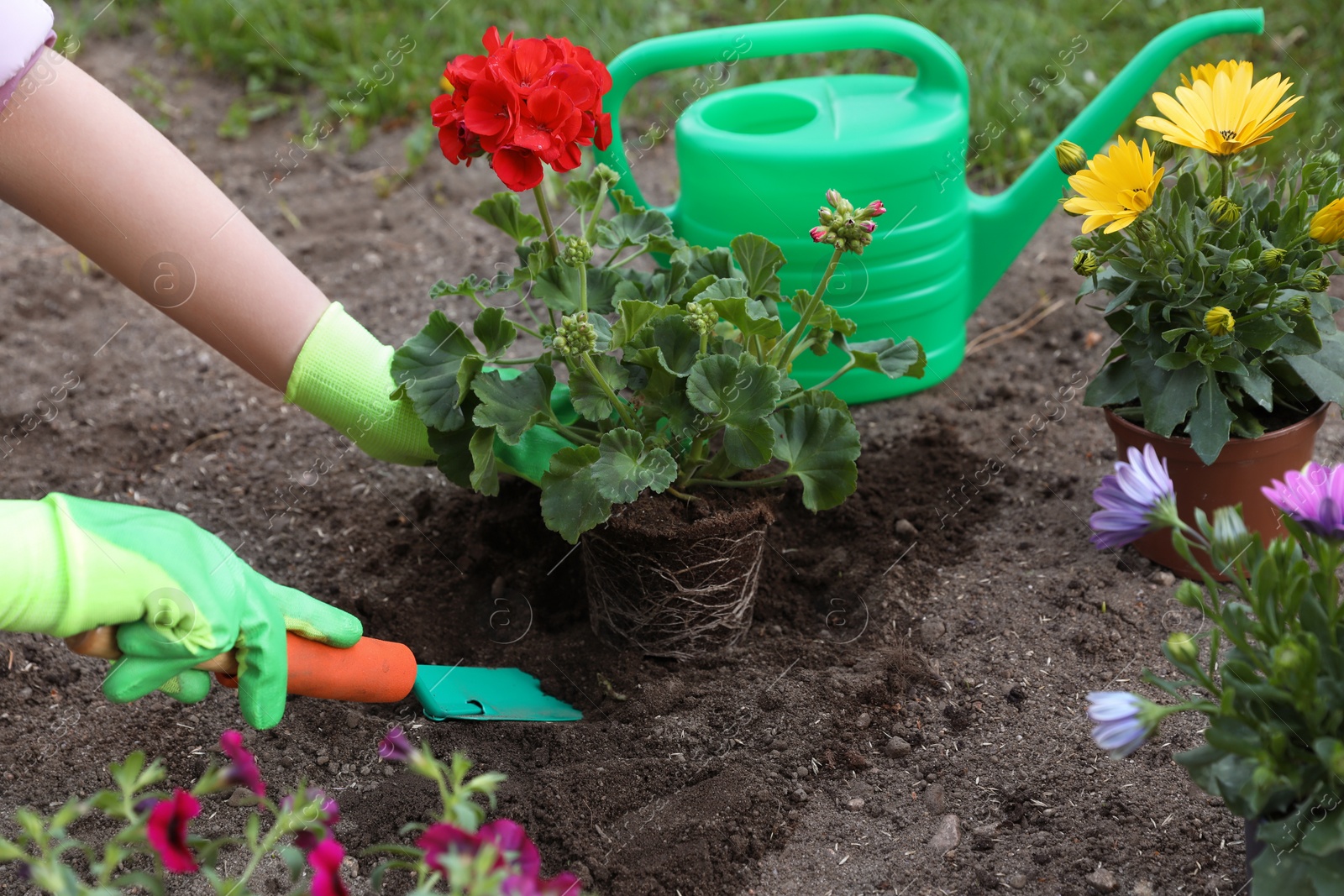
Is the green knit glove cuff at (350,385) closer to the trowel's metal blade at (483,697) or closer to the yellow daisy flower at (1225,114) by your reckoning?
the trowel's metal blade at (483,697)

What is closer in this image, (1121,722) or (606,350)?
(1121,722)

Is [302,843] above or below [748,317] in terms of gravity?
above

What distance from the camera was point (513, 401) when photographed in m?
1.45

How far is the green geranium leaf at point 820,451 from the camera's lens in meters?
1.46

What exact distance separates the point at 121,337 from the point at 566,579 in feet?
4.02

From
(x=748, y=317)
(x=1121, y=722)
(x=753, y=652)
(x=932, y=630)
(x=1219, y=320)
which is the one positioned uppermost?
(x=748, y=317)

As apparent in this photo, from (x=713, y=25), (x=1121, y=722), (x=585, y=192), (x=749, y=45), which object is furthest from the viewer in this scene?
(x=713, y=25)

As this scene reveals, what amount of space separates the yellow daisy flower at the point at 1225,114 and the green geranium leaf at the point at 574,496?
0.77 m

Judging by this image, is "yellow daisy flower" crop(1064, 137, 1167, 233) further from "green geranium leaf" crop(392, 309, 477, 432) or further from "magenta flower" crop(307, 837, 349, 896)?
"magenta flower" crop(307, 837, 349, 896)

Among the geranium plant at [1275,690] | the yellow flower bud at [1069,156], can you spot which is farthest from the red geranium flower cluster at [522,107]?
the geranium plant at [1275,690]

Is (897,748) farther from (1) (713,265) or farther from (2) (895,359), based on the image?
(1) (713,265)

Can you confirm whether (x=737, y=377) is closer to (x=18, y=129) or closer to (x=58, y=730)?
(x=18, y=129)

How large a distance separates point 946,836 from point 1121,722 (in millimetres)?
430

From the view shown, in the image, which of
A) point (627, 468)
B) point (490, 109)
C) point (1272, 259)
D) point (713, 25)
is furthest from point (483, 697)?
A: point (713, 25)
